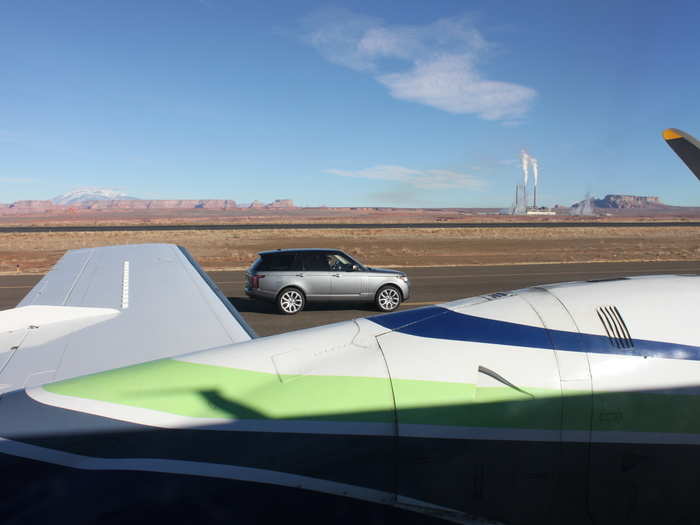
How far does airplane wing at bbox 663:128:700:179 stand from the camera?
4.40 m

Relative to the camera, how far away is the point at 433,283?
18000 millimetres

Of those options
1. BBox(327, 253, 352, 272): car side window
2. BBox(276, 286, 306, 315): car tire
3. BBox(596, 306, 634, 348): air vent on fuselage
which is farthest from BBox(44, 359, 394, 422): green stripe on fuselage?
BBox(327, 253, 352, 272): car side window

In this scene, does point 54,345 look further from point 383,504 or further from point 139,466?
point 383,504

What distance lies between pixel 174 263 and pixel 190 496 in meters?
6.14

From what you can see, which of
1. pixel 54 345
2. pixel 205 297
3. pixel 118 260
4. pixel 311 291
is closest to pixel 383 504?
pixel 54 345

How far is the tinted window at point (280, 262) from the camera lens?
44.1 feet

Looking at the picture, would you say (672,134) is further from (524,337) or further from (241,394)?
(241,394)

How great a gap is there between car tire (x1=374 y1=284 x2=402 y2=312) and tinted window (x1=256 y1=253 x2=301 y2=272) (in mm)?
2378

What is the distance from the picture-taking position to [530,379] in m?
2.41

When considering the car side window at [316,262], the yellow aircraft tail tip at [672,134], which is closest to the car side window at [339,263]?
the car side window at [316,262]

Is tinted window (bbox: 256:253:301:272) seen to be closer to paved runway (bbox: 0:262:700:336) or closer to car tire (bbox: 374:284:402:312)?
paved runway (bbox: 0:262:700:336)

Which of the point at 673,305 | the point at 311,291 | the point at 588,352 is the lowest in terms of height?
the point at 311,291

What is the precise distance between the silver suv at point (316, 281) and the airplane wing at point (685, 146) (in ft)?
30.7

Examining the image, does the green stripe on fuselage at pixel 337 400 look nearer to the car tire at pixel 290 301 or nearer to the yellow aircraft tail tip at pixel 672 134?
the yellow aircraft tail tip at pixel 672 134
